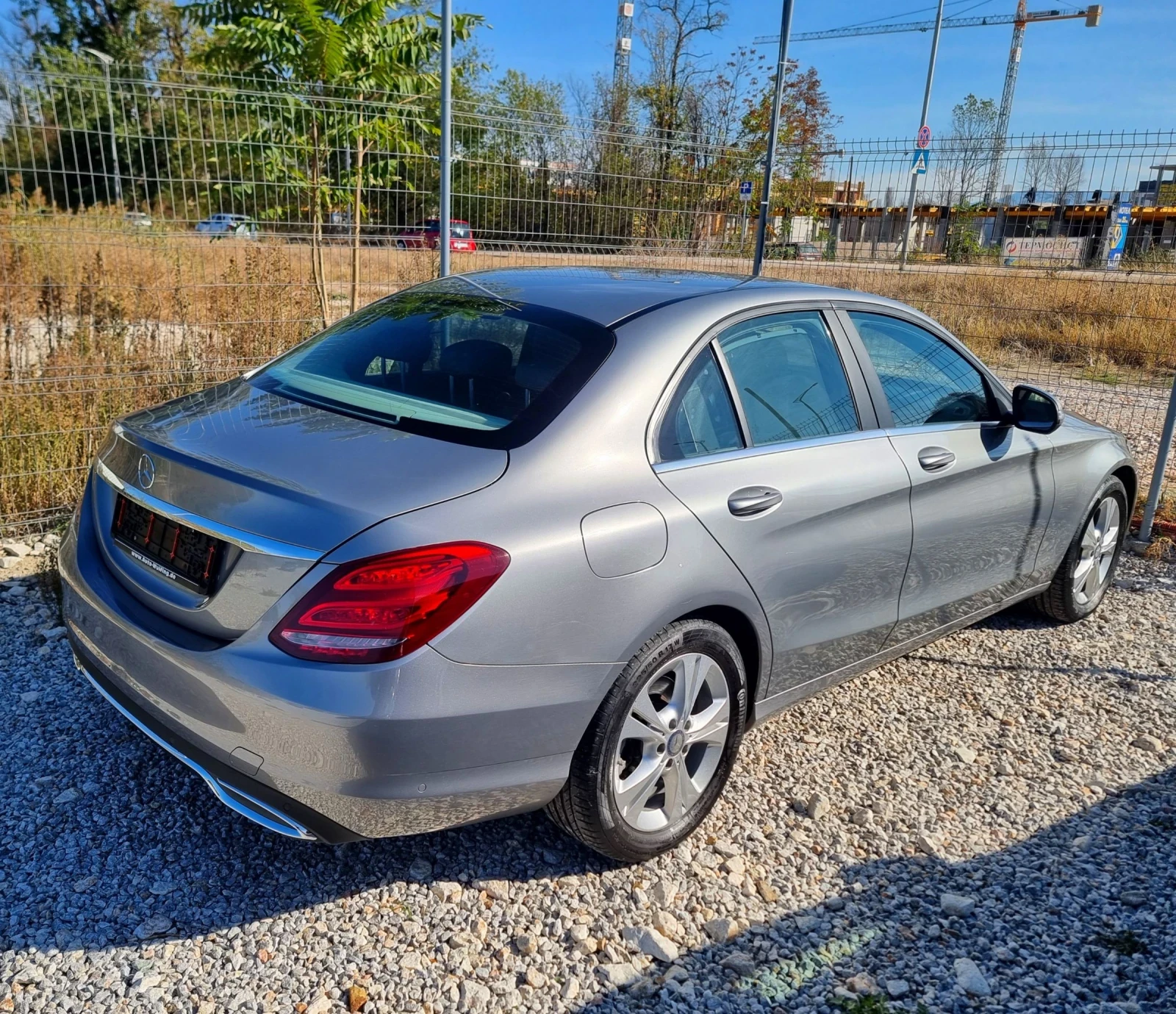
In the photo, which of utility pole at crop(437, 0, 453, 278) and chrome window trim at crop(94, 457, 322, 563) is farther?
utility pole at crop(437, 0, 453, 278)

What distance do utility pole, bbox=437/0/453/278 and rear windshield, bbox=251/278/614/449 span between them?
353 centimetres

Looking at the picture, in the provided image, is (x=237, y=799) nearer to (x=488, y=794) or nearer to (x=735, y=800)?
(x=488, y=794)

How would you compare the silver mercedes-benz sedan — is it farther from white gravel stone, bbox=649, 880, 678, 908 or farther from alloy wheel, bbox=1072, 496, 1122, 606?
alloy wheel, bbox=1072, 496, 1122, 606

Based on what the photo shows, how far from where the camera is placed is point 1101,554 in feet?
16.6

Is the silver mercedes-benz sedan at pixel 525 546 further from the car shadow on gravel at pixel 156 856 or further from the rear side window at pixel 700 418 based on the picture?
the car shadow on gravel at pixel 156 856

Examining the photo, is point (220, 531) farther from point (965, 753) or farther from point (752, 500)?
point (965, 753)

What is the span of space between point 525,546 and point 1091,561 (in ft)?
12.5

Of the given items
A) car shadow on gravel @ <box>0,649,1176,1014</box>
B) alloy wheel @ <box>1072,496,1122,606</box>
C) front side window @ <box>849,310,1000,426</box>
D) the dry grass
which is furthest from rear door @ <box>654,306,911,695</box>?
the dry grass

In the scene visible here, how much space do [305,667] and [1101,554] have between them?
4427 millimetres

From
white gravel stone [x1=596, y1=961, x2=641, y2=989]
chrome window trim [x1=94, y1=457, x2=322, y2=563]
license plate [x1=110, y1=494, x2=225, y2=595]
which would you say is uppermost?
chrome window trim [x1=94, y1=457, x2=322, y2=563]

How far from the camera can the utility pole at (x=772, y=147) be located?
28.8 feet

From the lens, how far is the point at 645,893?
9.18 feet

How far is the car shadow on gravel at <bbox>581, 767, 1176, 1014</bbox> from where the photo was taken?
2459 millimetres

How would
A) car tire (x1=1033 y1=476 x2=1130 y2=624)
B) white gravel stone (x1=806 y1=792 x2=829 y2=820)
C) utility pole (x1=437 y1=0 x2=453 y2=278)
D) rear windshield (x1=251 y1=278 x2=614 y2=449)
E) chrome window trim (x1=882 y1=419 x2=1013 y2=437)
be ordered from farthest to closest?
utility pole (x1=437 y1=0 x2=453 y2=278) → car tire (x1=1033 y1=476 x2=1130 y2=624) → chrome window trim (x1=882 y1=419 x2=1013 y2=437) → white gravel stone (x1=806 y1=792 x2=829 y2=820) → rear windshield (x1=251 y1=278 x2=614 y2=449)
